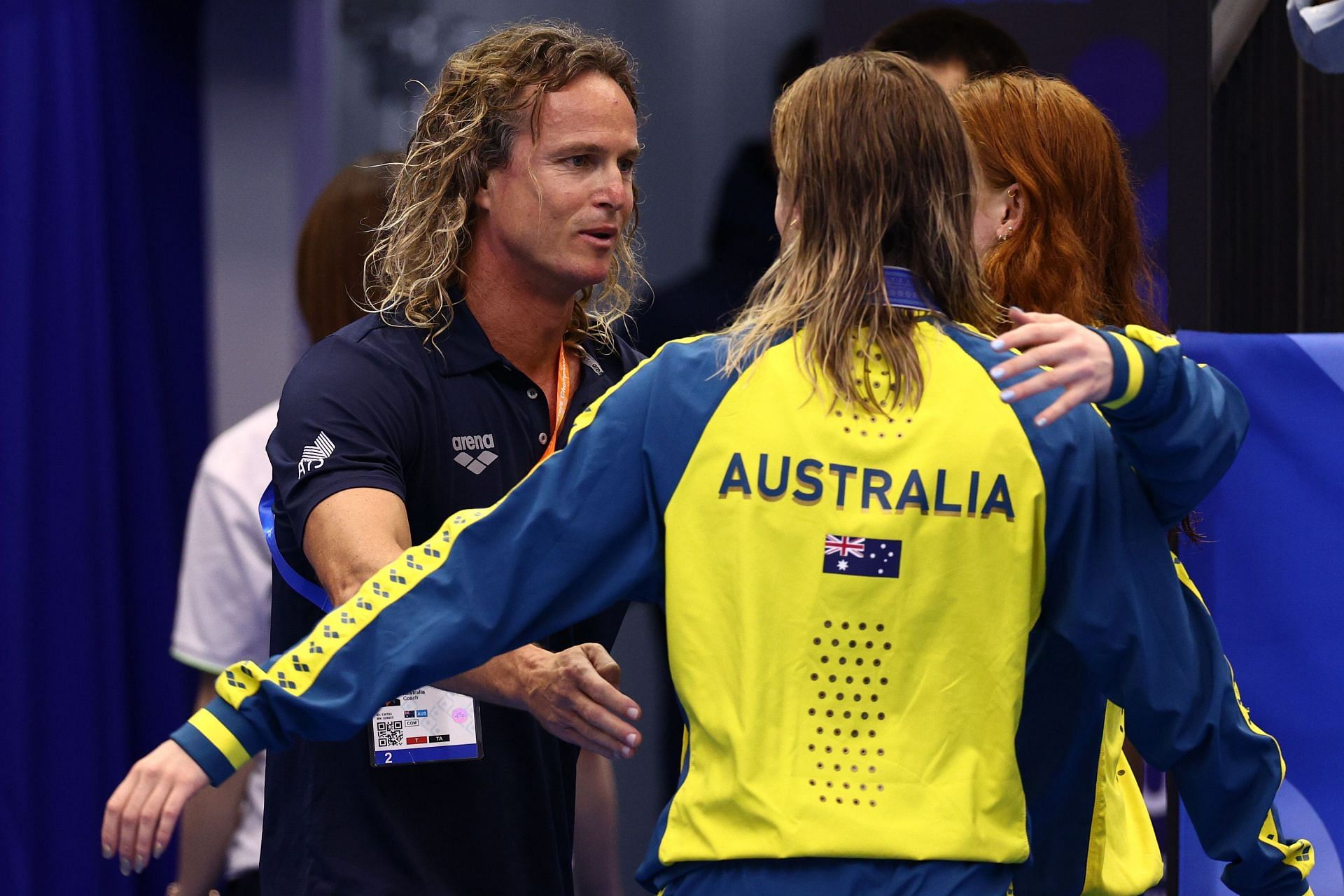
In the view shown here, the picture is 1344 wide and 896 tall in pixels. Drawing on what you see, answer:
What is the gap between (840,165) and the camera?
1708 millimetres

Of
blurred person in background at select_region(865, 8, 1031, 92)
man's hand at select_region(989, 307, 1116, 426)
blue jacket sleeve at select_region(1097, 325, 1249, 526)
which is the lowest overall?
blue jacket sleeve at select_region(1097, 325, 1249, 526)

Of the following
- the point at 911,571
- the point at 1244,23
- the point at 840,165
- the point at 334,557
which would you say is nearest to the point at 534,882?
the point at 334,557

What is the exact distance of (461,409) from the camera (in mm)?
2422

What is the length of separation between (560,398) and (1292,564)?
43.4 inches

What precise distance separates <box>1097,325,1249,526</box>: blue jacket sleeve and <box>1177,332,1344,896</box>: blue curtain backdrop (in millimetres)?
547

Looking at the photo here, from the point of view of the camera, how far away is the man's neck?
2537 millimetres

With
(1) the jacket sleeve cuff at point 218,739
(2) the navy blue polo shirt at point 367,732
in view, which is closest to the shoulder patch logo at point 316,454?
(2) the navy blue polo shirt at point 367,732

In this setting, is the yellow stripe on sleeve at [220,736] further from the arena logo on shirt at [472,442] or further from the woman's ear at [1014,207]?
the woman's ear at [1014,207]

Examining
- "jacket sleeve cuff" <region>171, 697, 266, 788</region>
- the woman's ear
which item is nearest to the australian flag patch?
"jacket sleeve cuff" <region>171, 697, 266, 788</region>

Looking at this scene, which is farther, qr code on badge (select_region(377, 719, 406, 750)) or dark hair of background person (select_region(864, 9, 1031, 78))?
dark hair of background person (select_region(864, 9, 1031, 78))

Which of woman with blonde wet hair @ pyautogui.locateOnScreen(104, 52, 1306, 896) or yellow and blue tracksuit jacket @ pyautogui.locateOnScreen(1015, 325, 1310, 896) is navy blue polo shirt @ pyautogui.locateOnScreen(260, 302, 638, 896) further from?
yellow and blue tracksuit jacket @ pyautogui.locateOnScreen(1015, 325, 1310, 896)

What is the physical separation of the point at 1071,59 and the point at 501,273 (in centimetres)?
131

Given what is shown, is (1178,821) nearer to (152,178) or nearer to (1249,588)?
(1249,588)

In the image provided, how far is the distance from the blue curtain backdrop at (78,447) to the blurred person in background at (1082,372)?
2556 mm
